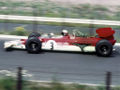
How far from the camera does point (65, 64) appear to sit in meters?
13.4

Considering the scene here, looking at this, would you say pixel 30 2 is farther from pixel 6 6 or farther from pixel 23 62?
pixel 23 62

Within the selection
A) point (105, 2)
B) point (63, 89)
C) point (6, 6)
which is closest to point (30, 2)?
point (6, 6)

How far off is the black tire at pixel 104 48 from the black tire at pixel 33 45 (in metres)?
2.21

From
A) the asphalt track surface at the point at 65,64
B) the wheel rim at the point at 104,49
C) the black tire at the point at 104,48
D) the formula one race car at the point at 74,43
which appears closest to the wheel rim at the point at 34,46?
the formula one race car at the point at 74,43

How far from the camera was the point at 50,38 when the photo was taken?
14883 mm

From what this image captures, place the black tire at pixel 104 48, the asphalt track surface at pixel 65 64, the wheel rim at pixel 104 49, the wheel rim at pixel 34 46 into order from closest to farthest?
the asphalt track surface at pixel 65 64, the black tire at pixel 104 48, the wheel rim at pixel 104 49, the wheel rim at pixel 34 46

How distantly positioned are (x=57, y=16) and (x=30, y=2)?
27.4ft

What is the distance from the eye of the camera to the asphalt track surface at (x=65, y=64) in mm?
11305

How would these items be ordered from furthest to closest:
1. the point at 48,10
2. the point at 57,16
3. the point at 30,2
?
the point at 30,2
the point at 48,10
the point at 57,16

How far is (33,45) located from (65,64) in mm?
2046

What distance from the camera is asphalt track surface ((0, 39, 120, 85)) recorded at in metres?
11.3

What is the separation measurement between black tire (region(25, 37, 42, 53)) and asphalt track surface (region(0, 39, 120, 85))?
226mm

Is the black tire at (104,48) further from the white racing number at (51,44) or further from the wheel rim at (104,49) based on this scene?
the white racing number at (51,44)

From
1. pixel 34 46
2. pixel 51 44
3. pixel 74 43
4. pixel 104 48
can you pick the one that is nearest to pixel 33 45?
pixel 34 46
